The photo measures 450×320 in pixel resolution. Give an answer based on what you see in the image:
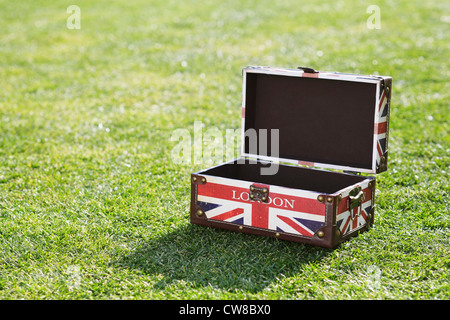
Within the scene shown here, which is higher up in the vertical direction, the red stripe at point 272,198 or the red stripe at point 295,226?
the red stripe at point 272,198

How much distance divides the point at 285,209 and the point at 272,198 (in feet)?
0.38

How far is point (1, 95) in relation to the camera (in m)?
9.31

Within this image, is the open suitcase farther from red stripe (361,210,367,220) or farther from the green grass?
the green grass

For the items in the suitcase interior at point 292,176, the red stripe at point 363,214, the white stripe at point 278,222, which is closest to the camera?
the white stripe at point 278,222

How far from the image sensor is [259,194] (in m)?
4.46

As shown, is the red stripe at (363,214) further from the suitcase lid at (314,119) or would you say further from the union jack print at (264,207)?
the union jack print at (264,207)

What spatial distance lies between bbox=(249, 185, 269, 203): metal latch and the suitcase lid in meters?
0.68

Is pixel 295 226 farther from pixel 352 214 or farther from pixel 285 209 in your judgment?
pixel 352 214

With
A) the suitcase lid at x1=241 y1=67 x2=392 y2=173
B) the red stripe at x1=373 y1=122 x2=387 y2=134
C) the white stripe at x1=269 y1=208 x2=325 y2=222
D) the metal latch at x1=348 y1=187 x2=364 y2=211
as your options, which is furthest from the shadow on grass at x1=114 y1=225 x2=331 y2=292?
the red stripe at x1=373 y1=122 x2=387 y2=134

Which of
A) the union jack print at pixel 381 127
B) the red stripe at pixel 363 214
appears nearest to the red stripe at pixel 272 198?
the red stripe at pixel 363 214

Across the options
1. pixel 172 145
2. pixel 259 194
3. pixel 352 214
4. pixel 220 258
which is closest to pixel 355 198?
pixel 352 214

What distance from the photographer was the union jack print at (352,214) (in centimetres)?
435

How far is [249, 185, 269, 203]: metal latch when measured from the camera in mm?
4434
